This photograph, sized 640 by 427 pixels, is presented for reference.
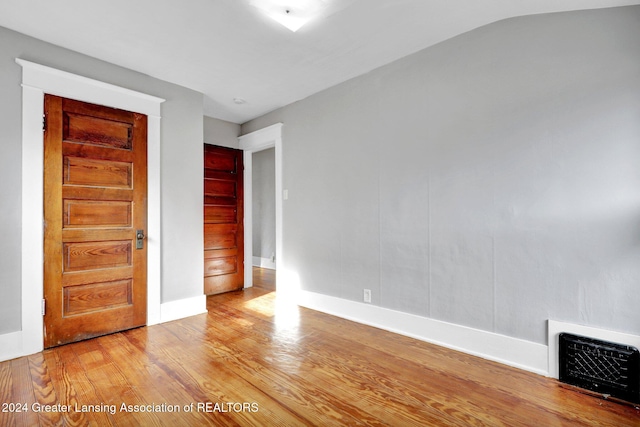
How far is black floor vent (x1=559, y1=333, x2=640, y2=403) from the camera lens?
181 centimetres

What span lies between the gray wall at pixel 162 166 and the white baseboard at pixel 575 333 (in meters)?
3.37

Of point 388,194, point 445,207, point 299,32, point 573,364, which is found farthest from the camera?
point 388,194

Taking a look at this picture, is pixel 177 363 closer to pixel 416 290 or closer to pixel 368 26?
pixel 416 290

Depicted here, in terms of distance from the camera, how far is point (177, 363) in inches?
90.1

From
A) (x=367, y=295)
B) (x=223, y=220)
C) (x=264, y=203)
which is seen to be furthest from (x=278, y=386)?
(x=264, y=203)

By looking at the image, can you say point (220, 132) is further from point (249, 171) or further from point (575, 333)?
point (575, 333)

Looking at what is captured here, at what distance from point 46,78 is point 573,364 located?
4520mm

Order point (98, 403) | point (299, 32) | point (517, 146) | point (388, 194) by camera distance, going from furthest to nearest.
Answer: point (388, 194) < point (299, 32) < point (517, 146) < point (98, 403)

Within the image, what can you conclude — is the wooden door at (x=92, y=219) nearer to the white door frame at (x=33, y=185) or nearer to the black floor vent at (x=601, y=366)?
the white door frame at (x=33, y=185)

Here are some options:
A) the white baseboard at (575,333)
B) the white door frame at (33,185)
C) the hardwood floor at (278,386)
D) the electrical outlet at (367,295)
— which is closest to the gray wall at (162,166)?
the white door frame at (33,185)

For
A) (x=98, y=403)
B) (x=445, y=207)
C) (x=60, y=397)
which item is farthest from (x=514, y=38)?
(x=60, y=397)

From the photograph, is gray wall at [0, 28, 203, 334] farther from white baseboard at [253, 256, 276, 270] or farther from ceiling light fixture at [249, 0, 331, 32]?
white baseboard at [253, 256, 276, 270]

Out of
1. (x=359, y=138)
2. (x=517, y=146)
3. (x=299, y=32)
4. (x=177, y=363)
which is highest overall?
(x=299, y=32)

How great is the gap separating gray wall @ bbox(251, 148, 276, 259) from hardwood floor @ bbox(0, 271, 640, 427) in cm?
358
